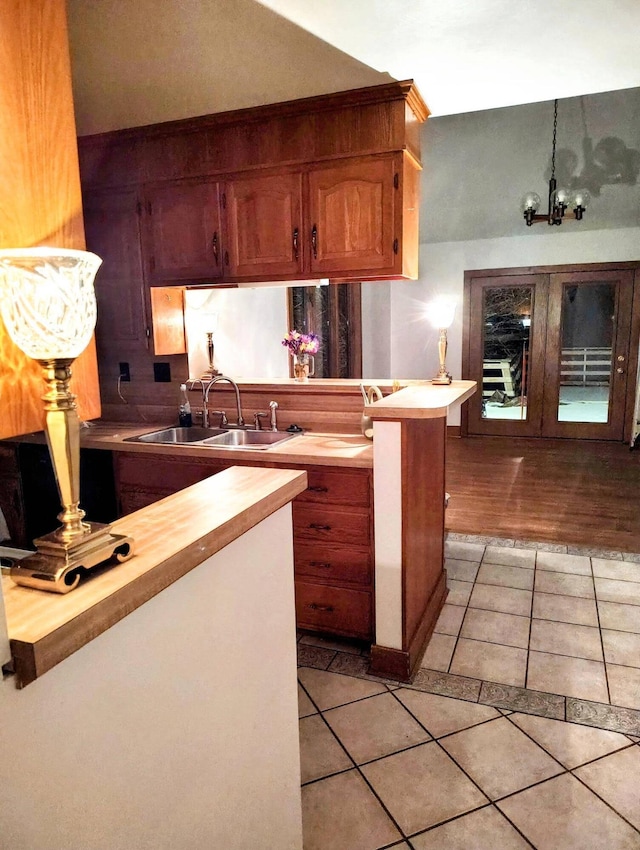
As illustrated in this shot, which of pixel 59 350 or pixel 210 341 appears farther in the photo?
pixel 210 341

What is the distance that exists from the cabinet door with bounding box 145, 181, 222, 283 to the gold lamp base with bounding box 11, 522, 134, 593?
2.47 metres

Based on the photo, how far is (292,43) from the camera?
2598 mm

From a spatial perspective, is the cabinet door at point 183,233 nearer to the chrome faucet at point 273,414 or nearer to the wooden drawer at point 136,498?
the chrome faucet at point 273,414

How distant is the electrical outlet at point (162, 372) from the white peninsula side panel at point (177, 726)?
2.45 m

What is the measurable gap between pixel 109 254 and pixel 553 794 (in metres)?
3.28

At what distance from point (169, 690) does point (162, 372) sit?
2.82 m

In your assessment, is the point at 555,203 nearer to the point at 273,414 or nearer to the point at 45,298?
the point at 273,414

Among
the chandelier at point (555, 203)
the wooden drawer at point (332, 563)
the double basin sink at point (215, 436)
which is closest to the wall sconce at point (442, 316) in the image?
the double basin sink at point (215, 436)

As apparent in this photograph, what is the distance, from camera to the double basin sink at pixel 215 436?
125 inches

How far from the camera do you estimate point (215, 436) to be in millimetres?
3268

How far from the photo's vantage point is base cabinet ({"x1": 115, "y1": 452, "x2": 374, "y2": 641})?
2.53m

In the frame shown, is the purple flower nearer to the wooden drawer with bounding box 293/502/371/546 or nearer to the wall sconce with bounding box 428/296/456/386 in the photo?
the wall sconce with bounding box 428/296/456/386

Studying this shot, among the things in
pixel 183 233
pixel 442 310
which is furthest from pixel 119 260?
pixel 442 310

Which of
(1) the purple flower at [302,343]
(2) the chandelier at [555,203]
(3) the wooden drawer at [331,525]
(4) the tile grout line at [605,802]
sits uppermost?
(2) the chandelier at [555,203]
